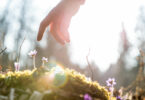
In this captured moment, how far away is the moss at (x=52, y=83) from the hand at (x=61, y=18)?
419 mm

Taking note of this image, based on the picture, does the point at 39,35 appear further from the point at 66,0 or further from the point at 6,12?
the point at 6,12

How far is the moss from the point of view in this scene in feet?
7.75

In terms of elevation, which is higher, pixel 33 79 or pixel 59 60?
pixel 59 60

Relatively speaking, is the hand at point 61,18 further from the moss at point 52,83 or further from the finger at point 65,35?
the moss at point 52,83

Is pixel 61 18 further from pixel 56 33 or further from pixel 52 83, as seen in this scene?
pixel 52 83

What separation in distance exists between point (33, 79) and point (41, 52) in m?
33.6

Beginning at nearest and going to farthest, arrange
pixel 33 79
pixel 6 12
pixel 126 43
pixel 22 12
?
pixel 33 79
pixel 6 12
pixel 22 12
pixel 126 43

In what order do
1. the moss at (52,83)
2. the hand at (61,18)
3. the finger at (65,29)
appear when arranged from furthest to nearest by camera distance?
the finger at (65,29) → the hand at (61,18) → the moss at (52,83)

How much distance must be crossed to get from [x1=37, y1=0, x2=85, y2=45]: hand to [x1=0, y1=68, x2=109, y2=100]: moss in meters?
0.42

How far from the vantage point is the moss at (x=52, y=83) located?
2.36 metres

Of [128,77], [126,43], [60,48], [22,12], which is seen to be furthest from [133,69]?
[22,12]

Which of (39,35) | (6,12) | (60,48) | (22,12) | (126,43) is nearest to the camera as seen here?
(39,35)

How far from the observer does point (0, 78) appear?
2.76 metres

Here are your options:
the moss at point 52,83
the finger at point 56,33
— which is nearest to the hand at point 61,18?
the finger at point 56,33
